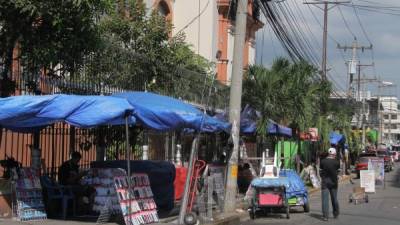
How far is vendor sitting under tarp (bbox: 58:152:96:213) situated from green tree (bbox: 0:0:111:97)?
233 cm

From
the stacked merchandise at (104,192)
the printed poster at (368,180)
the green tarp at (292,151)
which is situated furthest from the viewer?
the green tarp at (292,151)

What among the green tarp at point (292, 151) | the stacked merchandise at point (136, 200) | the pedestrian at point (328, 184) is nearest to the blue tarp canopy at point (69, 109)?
the stacked merchandise at point (136, 200)

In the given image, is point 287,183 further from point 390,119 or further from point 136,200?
point 390,119

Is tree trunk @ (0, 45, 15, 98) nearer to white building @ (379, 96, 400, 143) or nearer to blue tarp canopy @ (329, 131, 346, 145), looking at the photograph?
blue tarp canopy @ (329, 131, 346, 145)

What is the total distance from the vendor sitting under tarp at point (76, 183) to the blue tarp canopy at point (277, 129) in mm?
12398

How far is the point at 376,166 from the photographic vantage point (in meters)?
31.9

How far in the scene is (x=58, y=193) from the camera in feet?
47.2

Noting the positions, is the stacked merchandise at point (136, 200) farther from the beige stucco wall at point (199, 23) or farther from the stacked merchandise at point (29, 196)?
the beige stucco wall at point (199, 23)

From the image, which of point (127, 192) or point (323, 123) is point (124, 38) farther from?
point (323, 123)

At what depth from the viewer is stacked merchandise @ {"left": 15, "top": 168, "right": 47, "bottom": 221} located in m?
13.1

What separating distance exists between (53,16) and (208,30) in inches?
1168

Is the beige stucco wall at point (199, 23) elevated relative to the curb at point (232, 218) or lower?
elevated

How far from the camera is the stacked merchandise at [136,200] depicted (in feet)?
42.9

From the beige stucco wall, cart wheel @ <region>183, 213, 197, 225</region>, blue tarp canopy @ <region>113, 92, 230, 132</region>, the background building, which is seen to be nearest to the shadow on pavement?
blue tarp canopy @ <region>113, 92, 230, 132</region>
